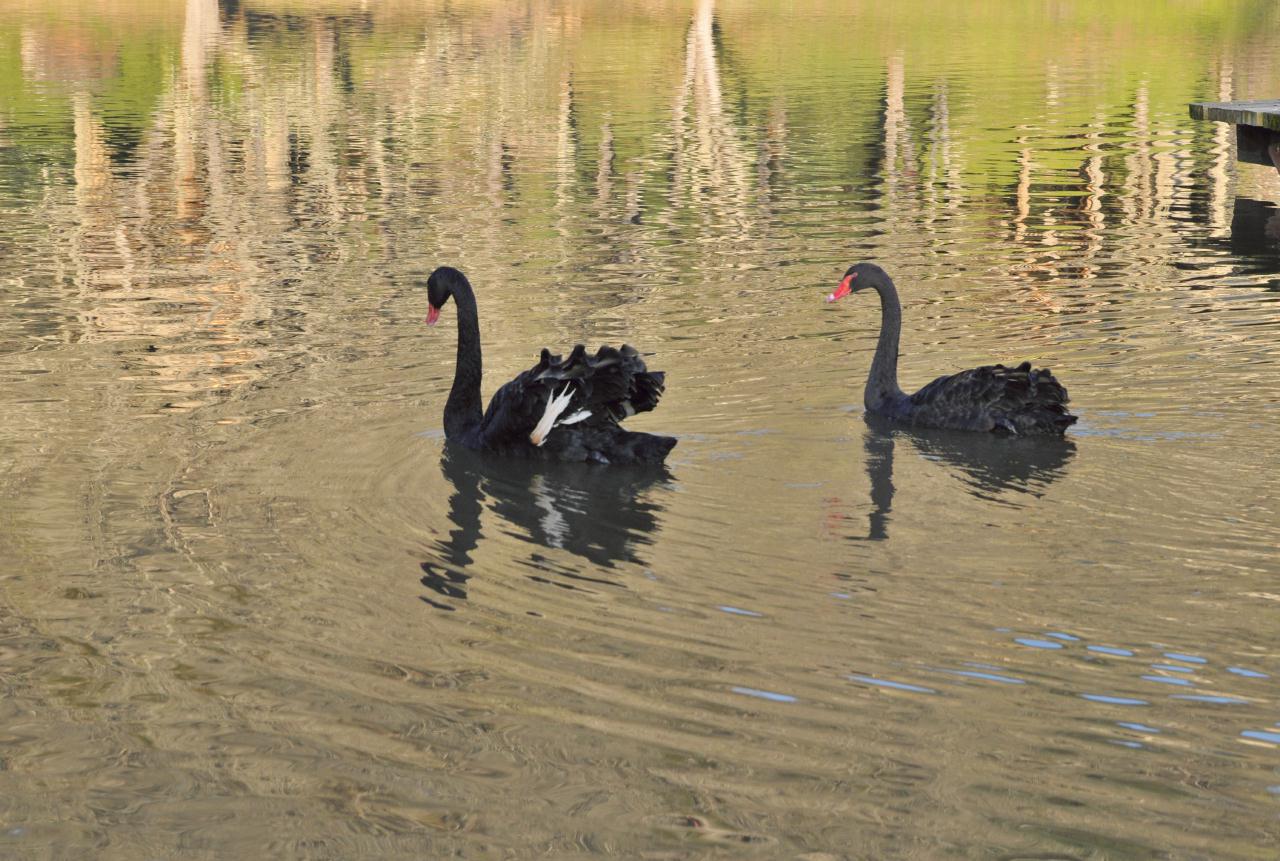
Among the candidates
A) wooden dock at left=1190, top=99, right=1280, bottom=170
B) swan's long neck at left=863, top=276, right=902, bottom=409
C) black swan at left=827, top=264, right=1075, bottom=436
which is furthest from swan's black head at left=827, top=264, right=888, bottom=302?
wooden dock at left=1190, top=99, right=1280, bottom=170

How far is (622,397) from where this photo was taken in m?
9.48

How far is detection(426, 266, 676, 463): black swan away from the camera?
31.0 ft

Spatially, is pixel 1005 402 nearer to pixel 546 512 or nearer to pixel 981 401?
pixel 981 401

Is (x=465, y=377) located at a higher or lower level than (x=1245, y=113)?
lower

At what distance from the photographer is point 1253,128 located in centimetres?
2109

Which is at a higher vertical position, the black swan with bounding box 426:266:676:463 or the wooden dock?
the wooden dock

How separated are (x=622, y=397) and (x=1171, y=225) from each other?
33.6 ft

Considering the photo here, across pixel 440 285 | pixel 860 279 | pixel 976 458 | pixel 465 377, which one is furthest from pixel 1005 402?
pixel 440 285

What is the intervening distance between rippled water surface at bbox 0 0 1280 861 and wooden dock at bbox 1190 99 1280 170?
1.70 ft

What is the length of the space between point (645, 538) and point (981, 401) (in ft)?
8.41

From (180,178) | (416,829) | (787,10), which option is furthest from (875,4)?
(416,829)

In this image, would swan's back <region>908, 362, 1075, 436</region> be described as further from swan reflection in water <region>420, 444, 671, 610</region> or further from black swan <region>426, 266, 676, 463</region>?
swan reflection in water <region>420, 444, 671, 610</region>

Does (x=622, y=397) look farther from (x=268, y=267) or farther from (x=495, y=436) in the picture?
(x=268, y=267)

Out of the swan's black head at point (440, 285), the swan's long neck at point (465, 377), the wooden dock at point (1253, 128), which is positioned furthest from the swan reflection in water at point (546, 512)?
the wooden dock at point (1253, 128)
